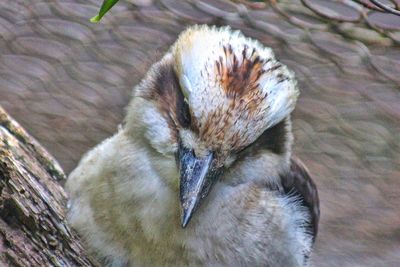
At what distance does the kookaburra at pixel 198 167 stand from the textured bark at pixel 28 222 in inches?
6.9

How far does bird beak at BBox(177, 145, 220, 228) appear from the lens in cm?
248

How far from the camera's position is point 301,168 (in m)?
3.30

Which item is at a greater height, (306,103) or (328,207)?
(306,103)

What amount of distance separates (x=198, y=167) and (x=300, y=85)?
2.81 m

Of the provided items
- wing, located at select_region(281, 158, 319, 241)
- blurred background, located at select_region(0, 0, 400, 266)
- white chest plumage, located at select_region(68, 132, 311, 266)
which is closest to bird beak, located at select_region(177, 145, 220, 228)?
white chest plumage, located at select_region(68, 132, 311, 266)

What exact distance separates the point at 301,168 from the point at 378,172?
210 centimetres

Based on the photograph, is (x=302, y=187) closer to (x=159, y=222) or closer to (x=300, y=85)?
(x=159, y=222)

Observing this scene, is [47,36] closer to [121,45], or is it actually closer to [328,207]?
[121,45]

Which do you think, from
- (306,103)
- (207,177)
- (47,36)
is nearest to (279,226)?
(207,177)

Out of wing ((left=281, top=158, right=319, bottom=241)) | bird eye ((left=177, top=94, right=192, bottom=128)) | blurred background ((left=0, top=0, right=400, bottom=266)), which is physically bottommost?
blurred background ((left=0, top=0, right=400, bottom=266))

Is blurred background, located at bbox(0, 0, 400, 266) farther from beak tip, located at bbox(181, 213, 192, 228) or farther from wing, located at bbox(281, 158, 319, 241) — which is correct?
beak tip, located at bbox(181, 213, 192, 228)

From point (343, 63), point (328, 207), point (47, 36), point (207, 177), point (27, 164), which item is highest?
point (207, 177)

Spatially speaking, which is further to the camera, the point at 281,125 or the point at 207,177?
the point at 281,125

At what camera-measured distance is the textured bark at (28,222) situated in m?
2.44
